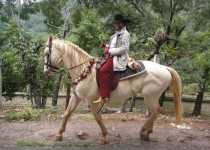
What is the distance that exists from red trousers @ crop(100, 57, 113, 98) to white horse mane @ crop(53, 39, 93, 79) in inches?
17.9

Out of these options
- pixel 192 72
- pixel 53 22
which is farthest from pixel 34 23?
pixel 192 72

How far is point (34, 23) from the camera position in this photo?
3888cm

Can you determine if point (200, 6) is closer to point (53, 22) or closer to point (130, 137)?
point (53, 22)

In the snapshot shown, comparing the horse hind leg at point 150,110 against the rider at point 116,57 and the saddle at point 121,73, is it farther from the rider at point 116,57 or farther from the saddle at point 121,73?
the rider at point 116,57

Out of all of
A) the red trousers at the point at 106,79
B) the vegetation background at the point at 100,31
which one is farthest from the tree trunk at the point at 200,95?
the red trousers at the point at 106,79

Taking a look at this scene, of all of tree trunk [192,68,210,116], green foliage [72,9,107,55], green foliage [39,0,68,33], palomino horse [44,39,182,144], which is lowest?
tree trunk [192,68,210,116]

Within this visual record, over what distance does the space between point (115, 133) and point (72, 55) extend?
1976 millimetres

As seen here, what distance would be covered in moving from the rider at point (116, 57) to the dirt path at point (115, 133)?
1.10 m

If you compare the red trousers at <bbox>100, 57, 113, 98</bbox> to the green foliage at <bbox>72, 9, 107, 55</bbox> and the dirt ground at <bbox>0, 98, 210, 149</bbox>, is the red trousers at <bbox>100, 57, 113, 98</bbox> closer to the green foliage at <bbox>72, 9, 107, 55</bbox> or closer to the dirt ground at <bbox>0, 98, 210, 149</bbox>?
the dirt ground at <bbox>0, 98, 210, 149</bbox>

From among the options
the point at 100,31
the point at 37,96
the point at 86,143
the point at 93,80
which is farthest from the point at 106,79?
the point at 100,31

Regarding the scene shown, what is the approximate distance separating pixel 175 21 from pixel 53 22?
6174mm

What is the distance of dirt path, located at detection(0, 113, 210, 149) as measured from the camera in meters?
5.70

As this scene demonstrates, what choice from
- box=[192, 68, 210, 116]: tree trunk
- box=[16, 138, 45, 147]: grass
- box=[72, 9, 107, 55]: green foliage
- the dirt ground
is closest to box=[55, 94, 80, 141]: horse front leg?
the dirt ground

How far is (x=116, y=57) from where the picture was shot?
529 cm
